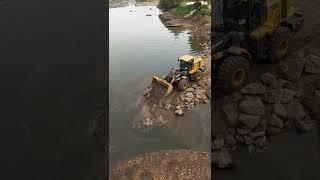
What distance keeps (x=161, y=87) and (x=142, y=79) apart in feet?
4.58

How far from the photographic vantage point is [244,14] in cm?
800

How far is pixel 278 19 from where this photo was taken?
28.6ft

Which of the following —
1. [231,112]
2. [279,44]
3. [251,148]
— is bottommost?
[251,148]

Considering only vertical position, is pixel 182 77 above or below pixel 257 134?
above

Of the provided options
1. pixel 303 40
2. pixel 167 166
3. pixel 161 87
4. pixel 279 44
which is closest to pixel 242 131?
pixel 167 166

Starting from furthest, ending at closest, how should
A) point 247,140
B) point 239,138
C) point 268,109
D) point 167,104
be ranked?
point 167,104, point 268,109, point 239,138, point 247,140

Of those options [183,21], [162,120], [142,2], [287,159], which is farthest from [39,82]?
[142,2]

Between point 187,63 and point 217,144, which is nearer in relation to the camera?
point 217,144

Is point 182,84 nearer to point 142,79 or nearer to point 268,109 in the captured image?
point 142,79

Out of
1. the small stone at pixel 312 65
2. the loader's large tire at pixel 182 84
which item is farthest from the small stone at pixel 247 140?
the loader's large tire at pixel 182 84

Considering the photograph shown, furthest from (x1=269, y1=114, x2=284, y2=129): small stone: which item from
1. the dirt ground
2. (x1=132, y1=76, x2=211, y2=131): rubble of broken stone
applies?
(x1=132, y1=76, x2=211, y2=131): rubble of broken stone

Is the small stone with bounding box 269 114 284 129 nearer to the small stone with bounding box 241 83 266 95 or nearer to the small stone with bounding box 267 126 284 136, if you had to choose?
the small stone with bounding box 267 126 284 136

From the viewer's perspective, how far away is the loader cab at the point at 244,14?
26.0 feet

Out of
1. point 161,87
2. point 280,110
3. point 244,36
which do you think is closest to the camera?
point 280,110
